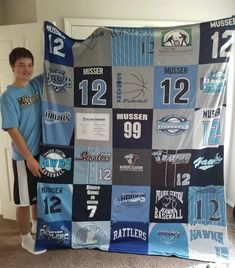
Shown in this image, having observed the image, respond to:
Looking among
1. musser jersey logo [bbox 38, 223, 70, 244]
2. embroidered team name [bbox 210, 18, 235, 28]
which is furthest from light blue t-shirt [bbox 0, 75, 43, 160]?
embroidered team name [bbox 210, 18, 235, 28]

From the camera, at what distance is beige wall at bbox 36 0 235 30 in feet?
7.66

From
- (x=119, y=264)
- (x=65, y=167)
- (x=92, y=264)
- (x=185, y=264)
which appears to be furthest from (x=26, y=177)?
(x=185, y=264)

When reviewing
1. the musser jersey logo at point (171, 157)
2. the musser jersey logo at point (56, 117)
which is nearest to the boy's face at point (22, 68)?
the musser jersey logo at point (56, 117)

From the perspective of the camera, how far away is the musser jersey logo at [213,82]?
194 cm

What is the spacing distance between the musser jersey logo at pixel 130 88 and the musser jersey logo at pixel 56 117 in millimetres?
406

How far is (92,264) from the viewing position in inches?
79.9

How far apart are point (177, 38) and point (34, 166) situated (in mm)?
1405

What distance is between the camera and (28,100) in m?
2.04

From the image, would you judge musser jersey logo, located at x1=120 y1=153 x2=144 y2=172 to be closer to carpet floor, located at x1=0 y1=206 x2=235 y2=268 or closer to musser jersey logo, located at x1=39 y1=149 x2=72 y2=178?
musser jersey logo, located at x1=39 y1=149 x2=72 y2=178

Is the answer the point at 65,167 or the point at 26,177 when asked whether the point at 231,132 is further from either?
the point at 26,177

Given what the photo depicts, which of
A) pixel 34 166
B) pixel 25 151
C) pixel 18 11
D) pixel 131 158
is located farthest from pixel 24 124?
pixel 18 11

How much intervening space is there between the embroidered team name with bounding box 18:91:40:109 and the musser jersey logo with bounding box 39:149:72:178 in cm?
39

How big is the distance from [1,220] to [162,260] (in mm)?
1614

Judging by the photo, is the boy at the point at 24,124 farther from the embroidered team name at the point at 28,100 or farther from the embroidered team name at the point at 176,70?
the embroidered team name at the point at 176,70
